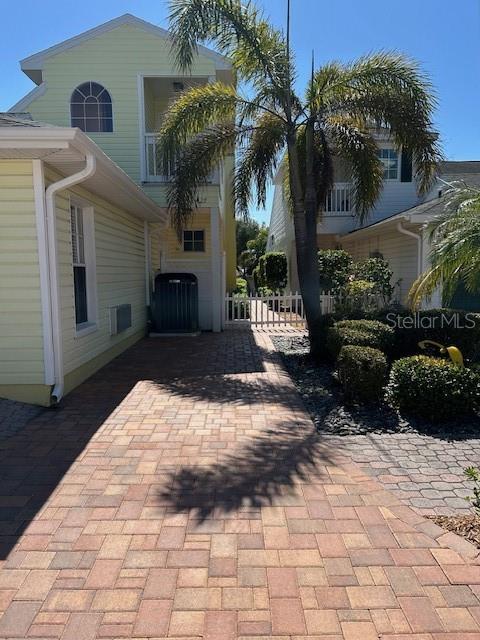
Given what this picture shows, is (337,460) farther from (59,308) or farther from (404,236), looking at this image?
(404,236)

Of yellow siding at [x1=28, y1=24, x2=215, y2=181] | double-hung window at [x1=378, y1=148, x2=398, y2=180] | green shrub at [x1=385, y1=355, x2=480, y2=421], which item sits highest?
yellow siding at [x1=28, y1=24, x2=215, y2=181]

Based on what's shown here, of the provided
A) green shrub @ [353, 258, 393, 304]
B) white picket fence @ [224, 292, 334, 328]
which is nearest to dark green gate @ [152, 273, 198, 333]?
white picket fence @ [224, 292, 334, 328]

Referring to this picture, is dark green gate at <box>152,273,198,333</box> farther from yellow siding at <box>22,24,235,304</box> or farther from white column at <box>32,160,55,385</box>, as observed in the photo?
white column at <box>32,160,55,385</box>

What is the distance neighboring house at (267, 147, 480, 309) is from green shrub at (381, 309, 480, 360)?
3.18 meters

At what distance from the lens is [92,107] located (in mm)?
11734

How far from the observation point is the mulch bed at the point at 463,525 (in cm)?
289

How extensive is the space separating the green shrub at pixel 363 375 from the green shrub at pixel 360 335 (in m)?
0.86

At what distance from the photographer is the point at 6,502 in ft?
10.9

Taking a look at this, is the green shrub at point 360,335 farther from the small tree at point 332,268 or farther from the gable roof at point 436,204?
the small tree at point 332,268

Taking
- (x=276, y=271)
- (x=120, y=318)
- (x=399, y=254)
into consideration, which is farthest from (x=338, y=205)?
(x=120, y=318)

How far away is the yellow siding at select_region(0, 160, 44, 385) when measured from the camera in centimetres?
530

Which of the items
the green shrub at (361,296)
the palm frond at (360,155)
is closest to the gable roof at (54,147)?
the palm frond at (360,155)

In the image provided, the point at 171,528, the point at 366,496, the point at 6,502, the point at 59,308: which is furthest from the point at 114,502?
the point at 59,308

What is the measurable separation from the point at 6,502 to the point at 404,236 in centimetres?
1228
